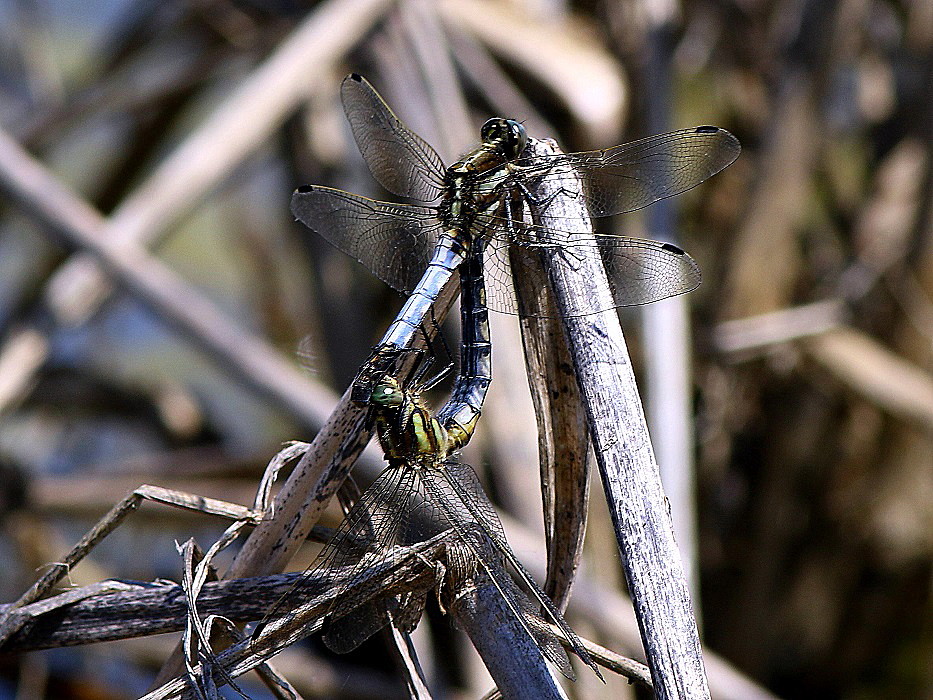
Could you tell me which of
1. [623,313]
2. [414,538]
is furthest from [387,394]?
[623,313]

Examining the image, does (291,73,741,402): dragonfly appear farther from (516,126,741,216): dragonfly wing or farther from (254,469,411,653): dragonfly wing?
(254,469,411,653): dragonfly wing

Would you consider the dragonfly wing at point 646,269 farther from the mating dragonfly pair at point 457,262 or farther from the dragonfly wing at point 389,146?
the dragonfly wing at point 389,146

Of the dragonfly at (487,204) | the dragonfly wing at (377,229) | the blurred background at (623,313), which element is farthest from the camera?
the blurred background at (623,313)

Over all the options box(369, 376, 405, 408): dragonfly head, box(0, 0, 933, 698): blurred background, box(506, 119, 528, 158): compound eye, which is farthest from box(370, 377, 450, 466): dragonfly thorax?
box(0, 0, 933, 698): blurred background

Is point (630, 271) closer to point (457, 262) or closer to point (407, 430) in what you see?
point (457, 262)

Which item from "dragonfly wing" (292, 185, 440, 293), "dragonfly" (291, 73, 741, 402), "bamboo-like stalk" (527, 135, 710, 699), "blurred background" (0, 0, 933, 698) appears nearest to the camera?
"bamboo-like stalk" (527, 135, 710, 699)

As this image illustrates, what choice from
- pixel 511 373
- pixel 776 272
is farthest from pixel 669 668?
pixel 776 272

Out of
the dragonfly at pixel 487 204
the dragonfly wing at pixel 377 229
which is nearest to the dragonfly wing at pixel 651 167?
the dragonfly at pixel 487 204
